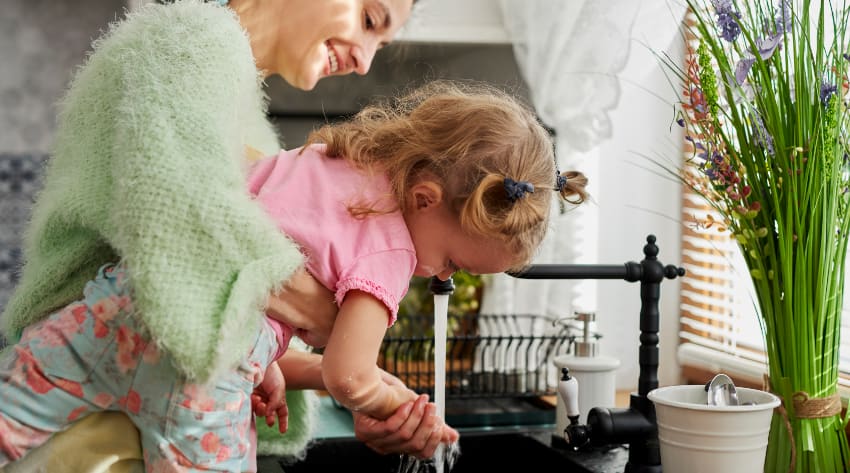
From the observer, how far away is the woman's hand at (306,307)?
2.60 ft

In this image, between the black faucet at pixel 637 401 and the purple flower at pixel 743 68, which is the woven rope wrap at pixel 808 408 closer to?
the black faucet at pixel 637 401

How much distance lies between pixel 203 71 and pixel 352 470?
73 centimetres

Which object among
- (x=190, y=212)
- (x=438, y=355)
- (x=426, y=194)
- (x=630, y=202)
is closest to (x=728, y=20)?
(x=426, y=194)

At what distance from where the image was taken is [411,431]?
90cm

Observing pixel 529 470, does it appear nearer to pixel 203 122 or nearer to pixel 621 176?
pixel 203 122

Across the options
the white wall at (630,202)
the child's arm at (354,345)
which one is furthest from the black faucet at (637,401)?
the white wall at (630,202)

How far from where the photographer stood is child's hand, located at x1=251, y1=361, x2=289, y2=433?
1.02 metres

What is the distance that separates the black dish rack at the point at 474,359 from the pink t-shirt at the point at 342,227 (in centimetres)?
58

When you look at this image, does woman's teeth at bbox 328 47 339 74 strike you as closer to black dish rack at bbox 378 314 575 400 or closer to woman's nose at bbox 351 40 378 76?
woman's nose at bbox 351 40 378 76

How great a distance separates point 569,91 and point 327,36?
810 millimetres

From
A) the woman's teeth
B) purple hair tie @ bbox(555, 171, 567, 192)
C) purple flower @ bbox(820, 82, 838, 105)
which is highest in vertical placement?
the woman's teeth

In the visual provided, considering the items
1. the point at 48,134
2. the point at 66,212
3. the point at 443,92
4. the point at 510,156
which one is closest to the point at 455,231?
the point at 510,156

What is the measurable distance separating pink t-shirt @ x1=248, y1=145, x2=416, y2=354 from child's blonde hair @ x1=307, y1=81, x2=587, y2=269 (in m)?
0.02

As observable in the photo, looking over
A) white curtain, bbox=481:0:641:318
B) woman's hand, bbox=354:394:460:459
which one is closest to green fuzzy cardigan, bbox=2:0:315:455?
woman's hand, bbox=354:394:460:459
